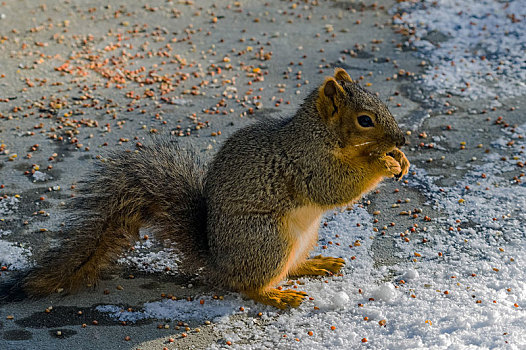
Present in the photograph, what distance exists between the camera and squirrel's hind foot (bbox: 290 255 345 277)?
3.45 m

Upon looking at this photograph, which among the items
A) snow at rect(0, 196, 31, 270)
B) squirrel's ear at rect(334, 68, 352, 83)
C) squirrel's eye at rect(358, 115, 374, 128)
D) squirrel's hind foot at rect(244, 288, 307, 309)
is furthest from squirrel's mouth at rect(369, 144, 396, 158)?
snow at rect(0, 196, 31, 270)

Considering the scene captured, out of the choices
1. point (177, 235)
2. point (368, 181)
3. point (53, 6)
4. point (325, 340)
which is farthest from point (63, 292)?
point (53, 6)

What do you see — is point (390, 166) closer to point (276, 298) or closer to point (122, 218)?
point (276, 298)

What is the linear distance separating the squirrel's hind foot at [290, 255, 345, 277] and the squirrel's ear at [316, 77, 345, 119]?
2.75ft

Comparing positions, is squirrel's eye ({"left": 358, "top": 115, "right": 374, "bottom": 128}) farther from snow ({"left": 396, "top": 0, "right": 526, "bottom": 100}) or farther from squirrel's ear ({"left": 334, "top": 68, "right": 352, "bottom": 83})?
snow ({"left": 396, "top": 0, "right": 526, "bottom": 100})

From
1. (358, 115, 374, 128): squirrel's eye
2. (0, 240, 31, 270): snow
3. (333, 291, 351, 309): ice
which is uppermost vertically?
(358, 115, 374, 128): squirrel's eye

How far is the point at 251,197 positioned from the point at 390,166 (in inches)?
27.3

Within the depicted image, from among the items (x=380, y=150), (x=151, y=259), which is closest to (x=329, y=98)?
(x=380, y=150)

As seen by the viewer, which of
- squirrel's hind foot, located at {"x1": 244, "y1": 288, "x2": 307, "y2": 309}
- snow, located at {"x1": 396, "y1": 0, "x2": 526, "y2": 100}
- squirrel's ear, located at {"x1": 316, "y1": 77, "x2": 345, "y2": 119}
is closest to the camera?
squirrel's ear, located at {"x1": 316, "y1": 77, "x2": 345, "y2": 119}

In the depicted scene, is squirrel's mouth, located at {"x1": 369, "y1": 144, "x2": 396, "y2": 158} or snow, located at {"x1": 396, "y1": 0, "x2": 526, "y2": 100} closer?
squirrel's mouth, located at {"x1": 369, "y1": 144, "x2": 396, "y2": 158}

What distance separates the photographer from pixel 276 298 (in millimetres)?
3178

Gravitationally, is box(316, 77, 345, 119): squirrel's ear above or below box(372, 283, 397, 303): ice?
above

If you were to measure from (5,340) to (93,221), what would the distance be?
651 mm

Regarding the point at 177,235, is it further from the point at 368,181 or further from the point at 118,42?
the point at 118,42
